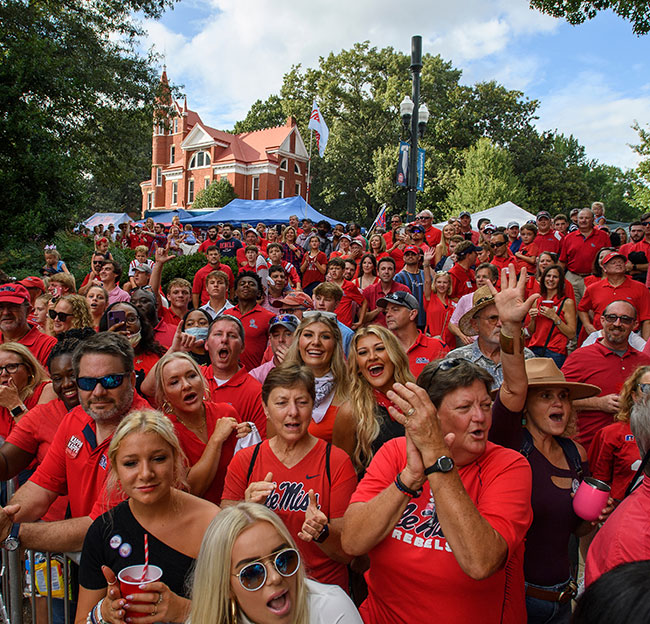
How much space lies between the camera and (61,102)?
14.7 metres

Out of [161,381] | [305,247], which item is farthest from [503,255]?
[161,381]

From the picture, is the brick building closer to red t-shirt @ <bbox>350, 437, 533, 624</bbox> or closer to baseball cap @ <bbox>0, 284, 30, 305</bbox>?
baseball cap @ <bbox>0, 284, 30, 305</bbox>

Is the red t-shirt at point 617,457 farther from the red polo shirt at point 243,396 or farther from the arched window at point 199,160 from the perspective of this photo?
the arched window at point 199,160

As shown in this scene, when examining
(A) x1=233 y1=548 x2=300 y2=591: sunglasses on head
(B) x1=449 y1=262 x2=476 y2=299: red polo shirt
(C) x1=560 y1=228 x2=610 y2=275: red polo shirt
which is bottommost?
(A) x1=233 y1=548 x2=300 y2=591: sunglasses on head

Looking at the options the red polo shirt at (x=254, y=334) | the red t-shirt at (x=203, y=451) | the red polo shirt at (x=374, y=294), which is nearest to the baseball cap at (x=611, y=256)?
the red polo shirt at (x=374, y=294)

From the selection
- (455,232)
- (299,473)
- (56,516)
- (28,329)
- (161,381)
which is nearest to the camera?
(299,473)

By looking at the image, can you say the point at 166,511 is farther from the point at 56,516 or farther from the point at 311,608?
the point at 56,516

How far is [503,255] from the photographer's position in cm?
892

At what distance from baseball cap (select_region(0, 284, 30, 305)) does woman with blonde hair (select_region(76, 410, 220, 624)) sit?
3067mm

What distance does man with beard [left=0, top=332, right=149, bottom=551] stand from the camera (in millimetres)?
2408

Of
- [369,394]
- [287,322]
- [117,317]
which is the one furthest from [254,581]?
[117,317]

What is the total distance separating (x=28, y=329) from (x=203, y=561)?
3938mm

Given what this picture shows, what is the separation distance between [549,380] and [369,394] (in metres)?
1.09

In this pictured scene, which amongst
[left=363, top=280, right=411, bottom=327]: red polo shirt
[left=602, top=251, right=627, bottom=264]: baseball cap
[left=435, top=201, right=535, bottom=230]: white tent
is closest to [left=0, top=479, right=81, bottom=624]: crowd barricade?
[left=363, top=280, right=411, bottom=327]: red polo shirt
